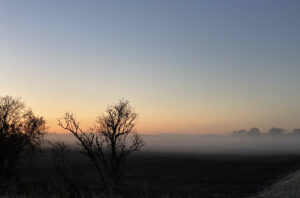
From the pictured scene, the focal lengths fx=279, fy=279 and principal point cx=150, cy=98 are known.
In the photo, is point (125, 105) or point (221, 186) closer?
point (125, 105)

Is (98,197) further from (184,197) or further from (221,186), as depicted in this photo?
(221,186)

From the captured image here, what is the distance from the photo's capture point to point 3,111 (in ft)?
134

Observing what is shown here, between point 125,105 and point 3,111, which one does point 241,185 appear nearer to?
point 125,105

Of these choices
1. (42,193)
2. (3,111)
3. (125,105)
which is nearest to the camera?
(42,193)

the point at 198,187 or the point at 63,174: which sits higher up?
the point at 63,174

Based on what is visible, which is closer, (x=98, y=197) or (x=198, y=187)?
(x=98, y=197)

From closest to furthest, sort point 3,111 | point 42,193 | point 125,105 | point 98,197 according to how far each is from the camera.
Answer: point 98,197 → point 42,193 → point 125,105 → point 3,111

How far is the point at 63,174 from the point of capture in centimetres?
564

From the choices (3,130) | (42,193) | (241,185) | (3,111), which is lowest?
(241,185)

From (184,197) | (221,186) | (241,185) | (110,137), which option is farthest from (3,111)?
(241,185)

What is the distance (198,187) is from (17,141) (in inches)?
1031

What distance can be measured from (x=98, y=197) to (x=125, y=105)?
93.4ft

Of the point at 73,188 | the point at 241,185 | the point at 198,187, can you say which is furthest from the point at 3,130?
the point at 73,188

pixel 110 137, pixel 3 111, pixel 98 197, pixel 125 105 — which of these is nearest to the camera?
pixel 98 197
